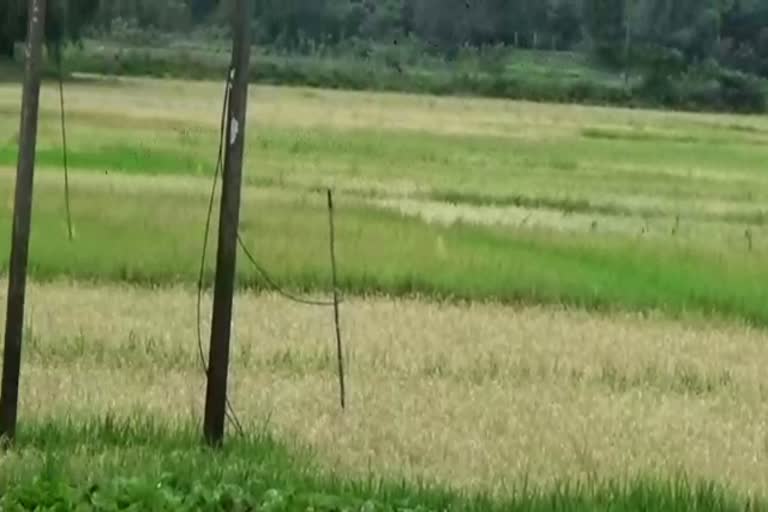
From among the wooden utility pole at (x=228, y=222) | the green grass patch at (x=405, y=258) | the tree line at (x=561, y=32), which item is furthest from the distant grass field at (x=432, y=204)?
the tree line at (x=561, y=32)

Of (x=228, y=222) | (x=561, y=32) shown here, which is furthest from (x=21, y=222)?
(x=561, y=32)

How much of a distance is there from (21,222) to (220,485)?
1.71 m

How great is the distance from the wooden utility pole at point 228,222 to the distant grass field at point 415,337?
195 millimetres

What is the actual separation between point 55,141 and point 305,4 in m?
18.9

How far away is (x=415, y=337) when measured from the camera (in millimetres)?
10836

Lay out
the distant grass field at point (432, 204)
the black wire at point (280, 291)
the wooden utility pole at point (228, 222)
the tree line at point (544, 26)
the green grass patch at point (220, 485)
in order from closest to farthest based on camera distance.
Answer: the green grass patch at point (220, 485) < the wooden utility pole at point (228, 222) < the black wire at point (280, 291) < the distant grass field at point (432, 204) < the tree line at point (544, 26)

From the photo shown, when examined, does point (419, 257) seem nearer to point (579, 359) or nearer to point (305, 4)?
point (579, 359)

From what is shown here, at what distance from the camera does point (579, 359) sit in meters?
10.3

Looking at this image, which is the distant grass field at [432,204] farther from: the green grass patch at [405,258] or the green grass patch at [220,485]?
the green grass patch at [220,485]

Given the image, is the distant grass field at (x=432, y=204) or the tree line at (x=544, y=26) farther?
the tree line at (x=544, y=26)

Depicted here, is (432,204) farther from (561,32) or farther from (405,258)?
(561,32)

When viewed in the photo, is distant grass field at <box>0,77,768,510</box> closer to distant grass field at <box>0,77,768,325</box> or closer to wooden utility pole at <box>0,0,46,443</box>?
distant grass field at <box>0,77,768,325</box>

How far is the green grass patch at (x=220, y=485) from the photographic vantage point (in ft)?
19.0

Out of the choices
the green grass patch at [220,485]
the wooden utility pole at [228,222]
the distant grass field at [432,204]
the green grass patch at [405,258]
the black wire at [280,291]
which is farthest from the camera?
Answer: the distant grass field at [432,204]
